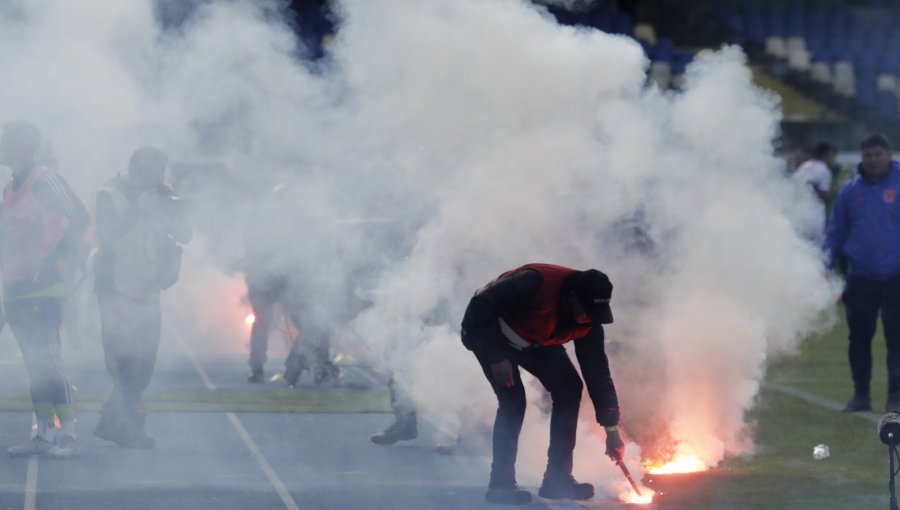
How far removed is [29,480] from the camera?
7746 millimetres

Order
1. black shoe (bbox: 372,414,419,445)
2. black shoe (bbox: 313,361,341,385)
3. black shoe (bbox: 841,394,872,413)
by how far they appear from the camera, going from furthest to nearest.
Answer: black shoe (bbox: 313,361,341,385), black shoe (bbox: 841,394,872,413), black shoe (bbox: 372,414,419,445)

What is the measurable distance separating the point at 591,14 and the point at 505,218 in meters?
22.6

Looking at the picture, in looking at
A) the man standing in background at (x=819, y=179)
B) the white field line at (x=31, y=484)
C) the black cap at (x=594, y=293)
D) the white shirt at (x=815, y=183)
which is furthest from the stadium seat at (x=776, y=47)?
the black cap at (x=594, y=293)

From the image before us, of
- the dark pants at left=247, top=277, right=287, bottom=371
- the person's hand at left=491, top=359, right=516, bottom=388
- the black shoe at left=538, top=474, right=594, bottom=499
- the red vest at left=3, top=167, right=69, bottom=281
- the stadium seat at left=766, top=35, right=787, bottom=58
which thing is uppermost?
the stadium seat at left=766, top=35, right=787, bottom=58

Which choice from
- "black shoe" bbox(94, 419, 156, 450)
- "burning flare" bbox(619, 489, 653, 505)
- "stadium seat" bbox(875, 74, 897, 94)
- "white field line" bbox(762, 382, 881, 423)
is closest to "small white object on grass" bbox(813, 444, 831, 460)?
"white field line" bbox(762, 382, 881, 423)

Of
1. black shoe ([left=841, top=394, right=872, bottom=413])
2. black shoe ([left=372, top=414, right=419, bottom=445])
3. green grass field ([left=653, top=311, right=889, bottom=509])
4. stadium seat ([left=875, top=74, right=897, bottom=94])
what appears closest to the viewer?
green grass field ([left=653, top=311, right=889, bottom=509])

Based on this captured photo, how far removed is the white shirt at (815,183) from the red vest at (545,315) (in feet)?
31.7

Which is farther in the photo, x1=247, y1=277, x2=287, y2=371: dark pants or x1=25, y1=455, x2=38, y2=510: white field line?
x1=247, y1=277, x2=287, y2=371: dark pants

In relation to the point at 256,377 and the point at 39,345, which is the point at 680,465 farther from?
the point at 256,377

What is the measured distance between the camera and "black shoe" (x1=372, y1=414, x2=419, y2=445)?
30.6ft

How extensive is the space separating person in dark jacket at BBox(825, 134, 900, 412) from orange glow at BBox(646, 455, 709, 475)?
2.81 m

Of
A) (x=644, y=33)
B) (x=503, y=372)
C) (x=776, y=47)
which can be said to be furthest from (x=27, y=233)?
(x=776, y=47)

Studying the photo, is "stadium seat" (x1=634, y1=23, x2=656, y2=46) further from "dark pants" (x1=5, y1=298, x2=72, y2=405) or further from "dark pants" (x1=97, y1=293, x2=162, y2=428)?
"dark pants" (x1=5, y1=298, x2=72, y2=405)

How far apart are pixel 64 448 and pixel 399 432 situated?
2122mm
